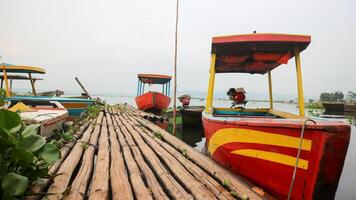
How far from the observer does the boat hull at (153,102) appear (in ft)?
53.1

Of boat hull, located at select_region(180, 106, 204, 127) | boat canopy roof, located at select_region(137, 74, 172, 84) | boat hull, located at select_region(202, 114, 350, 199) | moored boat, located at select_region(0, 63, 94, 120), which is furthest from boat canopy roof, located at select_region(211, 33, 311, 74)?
boat canopy roof, located at select_region(137, 74, 172, 84)

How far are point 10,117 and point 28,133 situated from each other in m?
0.21

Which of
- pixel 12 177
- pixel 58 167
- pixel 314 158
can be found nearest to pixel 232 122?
pixel 314 158

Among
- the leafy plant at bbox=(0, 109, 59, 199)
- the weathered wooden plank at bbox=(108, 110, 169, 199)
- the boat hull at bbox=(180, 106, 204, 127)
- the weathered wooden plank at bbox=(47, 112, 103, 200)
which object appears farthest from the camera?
the boat hull at bbox=(180, 106, 204, 127)

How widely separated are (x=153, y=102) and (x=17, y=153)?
47.5ft

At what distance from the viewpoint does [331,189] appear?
273 cm

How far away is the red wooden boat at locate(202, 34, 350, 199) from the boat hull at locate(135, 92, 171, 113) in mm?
11441

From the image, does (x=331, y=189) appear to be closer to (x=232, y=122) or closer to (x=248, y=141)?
(x=248, y=141)

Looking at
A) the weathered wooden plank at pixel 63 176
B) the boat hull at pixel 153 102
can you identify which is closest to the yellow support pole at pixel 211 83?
the weathered wooden plank at pixel 63 176

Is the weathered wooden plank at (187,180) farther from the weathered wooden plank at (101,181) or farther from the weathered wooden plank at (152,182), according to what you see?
the weathered wooden plank at (101,181)

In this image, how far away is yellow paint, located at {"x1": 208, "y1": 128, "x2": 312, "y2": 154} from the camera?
9.39 ft

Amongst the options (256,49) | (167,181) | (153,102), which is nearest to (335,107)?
(153,102)

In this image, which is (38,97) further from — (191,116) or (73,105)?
(191,116)

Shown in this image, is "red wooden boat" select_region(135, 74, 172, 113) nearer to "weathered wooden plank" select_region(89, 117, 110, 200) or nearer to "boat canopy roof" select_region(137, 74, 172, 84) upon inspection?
"boat canopy roof" select_region(137, 74, 172, 84)
